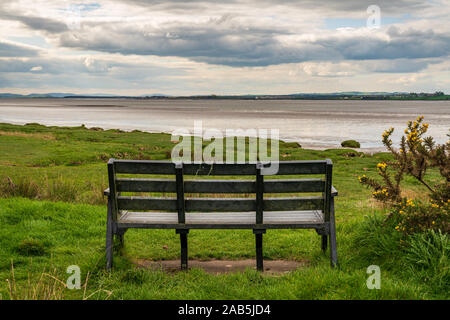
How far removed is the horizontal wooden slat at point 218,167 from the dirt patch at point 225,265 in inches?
57.7

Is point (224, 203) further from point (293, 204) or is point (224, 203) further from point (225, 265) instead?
point (225, 265)

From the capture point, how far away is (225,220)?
547cm

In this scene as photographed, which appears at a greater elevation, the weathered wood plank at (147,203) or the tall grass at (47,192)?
the weathered wood plank at (147,203)

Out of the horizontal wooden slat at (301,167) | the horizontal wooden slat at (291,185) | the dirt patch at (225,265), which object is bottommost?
the dirt patch at (225,265)

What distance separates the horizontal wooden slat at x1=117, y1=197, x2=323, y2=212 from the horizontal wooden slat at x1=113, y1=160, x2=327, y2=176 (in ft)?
1.40

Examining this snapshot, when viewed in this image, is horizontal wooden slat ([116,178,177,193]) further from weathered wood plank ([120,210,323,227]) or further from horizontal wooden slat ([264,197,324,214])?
horizontal wooden slat ([264,197,324,214])

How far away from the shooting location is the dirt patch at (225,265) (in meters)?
5.80

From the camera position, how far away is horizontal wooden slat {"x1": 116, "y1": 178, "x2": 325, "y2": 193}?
5.17 m

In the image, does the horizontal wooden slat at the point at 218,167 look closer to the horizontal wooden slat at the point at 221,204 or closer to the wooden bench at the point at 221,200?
the wooden bench at the point at 221,200

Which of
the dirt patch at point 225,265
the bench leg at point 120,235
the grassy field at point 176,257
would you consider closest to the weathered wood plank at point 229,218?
the bench leg at point 120,235
